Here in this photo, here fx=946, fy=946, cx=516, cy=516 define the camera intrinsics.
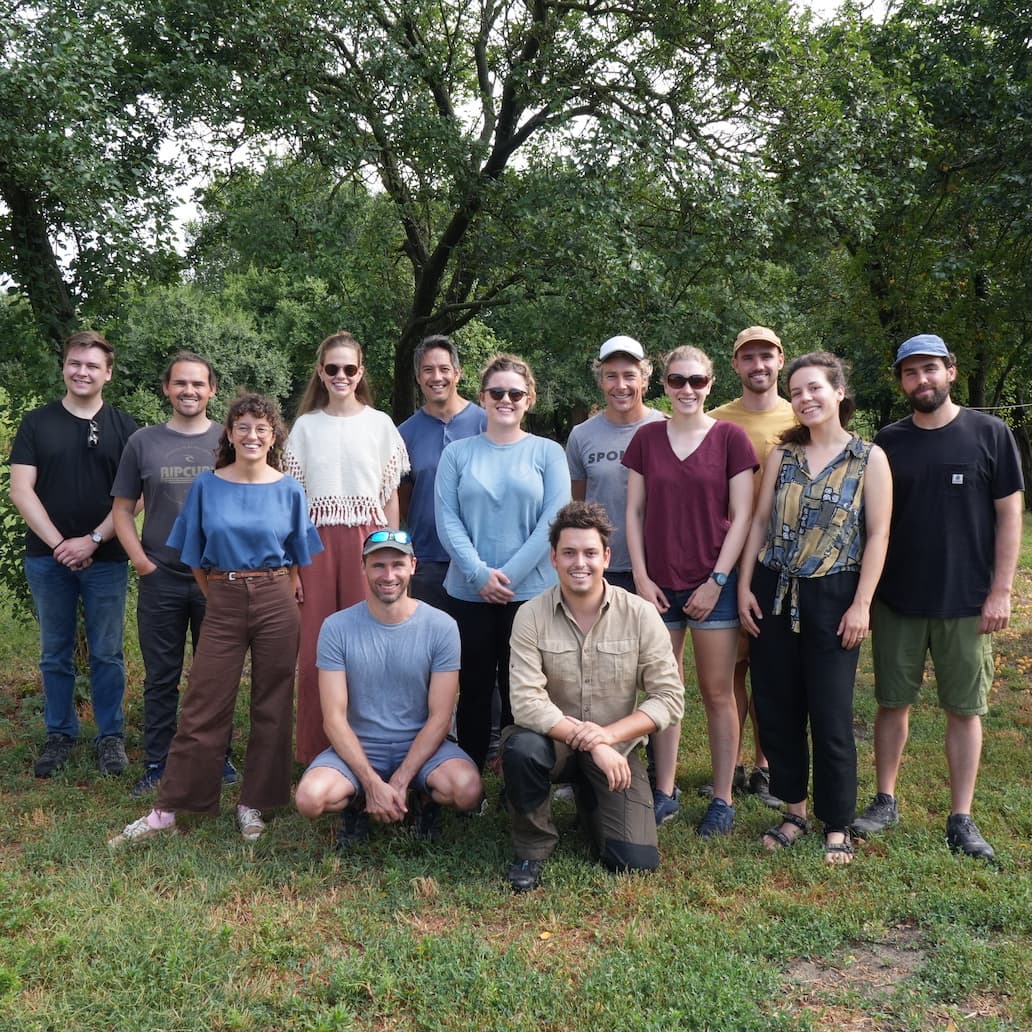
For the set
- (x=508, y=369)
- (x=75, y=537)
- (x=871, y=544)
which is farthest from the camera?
(x=75, y=537)

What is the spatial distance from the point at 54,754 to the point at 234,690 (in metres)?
1.56

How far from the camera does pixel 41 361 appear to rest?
238 inches

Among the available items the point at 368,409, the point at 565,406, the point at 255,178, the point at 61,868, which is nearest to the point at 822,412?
the point at 368,409

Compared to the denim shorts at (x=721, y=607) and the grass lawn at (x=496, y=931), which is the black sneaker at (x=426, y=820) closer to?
the grass lawn at (x=496, y=931)

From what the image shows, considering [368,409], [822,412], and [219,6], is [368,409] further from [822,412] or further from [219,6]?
[219,6]

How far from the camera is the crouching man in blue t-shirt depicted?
3961 millimetres

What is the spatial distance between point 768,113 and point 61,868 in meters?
8.42

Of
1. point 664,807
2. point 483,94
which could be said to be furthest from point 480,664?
point 483,94

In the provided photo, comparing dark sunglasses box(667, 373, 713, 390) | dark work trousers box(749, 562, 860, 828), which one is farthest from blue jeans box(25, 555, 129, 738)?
dark work trousers box(749, 562, 860, 828)

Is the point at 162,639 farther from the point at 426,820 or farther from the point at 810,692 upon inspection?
the point at 810,692

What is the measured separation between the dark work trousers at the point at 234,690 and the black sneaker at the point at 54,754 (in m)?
1.21

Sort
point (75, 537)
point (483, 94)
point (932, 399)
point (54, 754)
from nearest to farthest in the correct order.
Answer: point (932, 399), point (75, 537), point (54, 754), point (483, 94)

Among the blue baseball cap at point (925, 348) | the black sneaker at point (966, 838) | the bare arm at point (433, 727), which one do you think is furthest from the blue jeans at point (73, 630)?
the black sneaker at point (966, 838)

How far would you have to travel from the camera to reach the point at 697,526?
4168 millimetres
